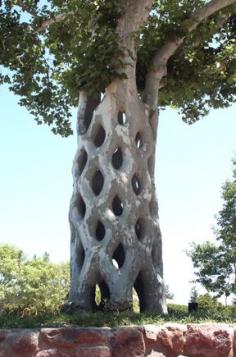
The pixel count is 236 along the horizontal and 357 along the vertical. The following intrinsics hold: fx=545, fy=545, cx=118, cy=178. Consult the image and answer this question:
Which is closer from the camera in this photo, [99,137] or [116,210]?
[116,210]

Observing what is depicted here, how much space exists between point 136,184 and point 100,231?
1.00m

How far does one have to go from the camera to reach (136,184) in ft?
28.4

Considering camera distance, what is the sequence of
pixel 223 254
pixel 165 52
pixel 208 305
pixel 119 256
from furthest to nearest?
pixel 223 254
pixel 208 305
pixel 165 52
pixel 119 256

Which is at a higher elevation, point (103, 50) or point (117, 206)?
point (103, 50)

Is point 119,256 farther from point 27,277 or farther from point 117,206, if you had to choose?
point 27,277

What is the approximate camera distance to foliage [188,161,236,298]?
2086 cm

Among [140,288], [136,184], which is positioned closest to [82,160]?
[136,184]

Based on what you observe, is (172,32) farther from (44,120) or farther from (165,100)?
(44,120)

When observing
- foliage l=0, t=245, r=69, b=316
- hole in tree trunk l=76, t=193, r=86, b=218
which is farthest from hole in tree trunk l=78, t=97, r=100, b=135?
foliage l=0, t=245, r=69, b=316

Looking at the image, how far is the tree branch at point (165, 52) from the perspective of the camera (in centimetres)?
948

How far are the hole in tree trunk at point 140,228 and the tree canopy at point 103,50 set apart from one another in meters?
2.19

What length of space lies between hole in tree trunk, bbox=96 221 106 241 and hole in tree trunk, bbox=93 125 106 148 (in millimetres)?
1402

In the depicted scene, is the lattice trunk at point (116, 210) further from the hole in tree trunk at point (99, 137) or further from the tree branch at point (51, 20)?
the tree branch at point (51, 20)

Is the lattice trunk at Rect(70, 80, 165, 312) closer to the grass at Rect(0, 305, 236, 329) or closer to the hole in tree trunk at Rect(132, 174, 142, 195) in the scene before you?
the hole in tree trunk at Rect(132, 174, 142, 195)
